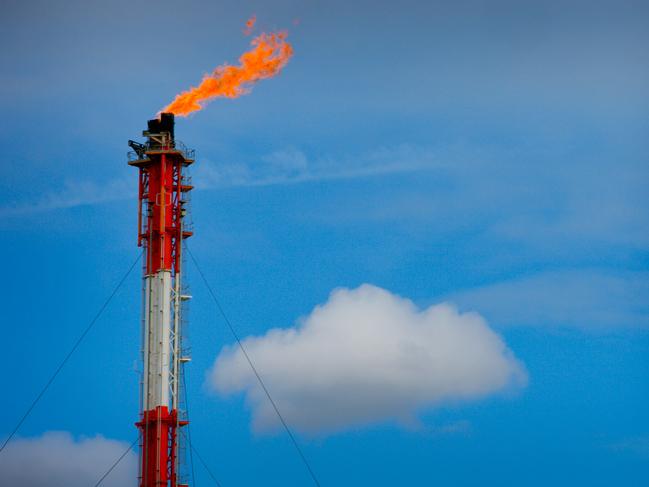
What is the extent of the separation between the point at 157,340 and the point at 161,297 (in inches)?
127

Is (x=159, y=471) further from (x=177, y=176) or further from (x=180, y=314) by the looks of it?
(x=177, y=176)

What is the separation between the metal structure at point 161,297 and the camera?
370 feet

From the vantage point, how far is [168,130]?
11800 cm

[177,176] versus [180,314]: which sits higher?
[177,176]

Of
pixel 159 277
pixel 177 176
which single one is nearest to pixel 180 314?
pixel 159 277

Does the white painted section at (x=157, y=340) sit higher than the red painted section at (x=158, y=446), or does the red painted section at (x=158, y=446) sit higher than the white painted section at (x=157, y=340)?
the white painted section at (x=157, y=340)

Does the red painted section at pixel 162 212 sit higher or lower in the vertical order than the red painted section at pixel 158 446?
higher

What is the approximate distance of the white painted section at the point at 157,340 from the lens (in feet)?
373

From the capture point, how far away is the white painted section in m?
114

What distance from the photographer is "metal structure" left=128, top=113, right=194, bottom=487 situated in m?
113

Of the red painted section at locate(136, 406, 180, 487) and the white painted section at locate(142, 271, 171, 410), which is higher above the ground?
the white painted section at locate(142, 271, 171, 410)

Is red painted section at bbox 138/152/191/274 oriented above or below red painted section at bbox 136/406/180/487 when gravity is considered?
above

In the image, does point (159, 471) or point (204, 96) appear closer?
point (159, 471)

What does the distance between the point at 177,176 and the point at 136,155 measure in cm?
358
